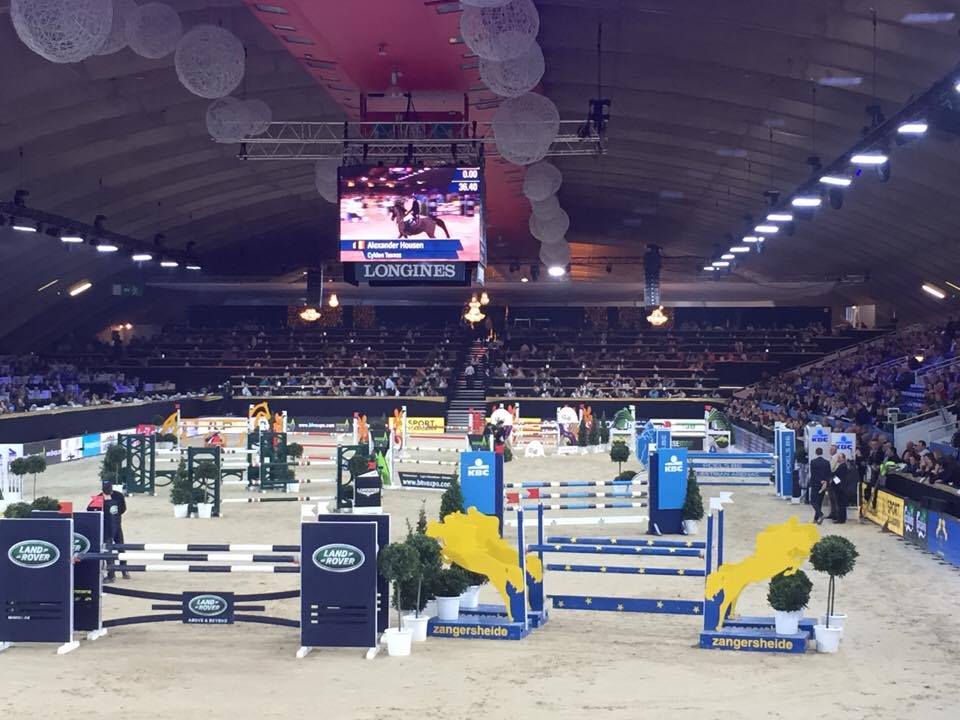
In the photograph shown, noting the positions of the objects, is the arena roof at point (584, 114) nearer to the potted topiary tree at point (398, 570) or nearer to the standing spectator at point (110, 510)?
the standing spectator at point (110, 510)

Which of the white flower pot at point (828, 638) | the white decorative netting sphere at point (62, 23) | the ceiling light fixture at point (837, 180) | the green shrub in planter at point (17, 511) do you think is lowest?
the white flower pot at point (828, 638)

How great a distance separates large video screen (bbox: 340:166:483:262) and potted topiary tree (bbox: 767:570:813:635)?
374 inches

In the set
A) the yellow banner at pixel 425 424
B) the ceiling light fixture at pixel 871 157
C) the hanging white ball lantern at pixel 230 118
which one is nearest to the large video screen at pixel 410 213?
the hanging white ball lantern at pixel 230 118

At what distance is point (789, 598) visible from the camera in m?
11.0

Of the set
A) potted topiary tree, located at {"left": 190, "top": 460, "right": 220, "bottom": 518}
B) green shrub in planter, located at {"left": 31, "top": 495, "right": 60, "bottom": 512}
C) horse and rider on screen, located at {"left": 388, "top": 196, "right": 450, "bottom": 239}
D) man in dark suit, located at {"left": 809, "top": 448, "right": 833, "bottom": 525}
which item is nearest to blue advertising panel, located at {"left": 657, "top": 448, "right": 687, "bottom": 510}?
man in dark suit, located at {"left": 809, "top": 448, "right": 833, "bottom": 525}

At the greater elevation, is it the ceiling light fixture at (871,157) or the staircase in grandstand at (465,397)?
the ceiling light fixture at (871,157)

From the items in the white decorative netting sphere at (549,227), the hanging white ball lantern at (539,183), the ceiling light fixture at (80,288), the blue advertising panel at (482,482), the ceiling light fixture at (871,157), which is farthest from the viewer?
the ceiling light fixture at (80,288)

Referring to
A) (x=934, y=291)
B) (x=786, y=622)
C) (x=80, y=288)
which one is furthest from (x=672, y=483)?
(x=80, y=288)

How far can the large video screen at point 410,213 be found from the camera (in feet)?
63.4

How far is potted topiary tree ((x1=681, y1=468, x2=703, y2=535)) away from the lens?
18766 millimetres

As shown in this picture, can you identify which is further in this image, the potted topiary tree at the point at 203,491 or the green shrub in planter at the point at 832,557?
the potted topiary tree at the point at 203,491

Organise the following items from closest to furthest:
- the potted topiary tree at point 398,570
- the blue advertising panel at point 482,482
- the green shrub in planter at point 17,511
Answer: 1. the potted topiary tree at point 398,570
2. the green shrub in planter at point 17,511
3. the blue advertising panel at point 482,482

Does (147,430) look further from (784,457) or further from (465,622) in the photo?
(465,622)

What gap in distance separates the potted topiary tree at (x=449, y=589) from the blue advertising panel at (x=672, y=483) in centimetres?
781
